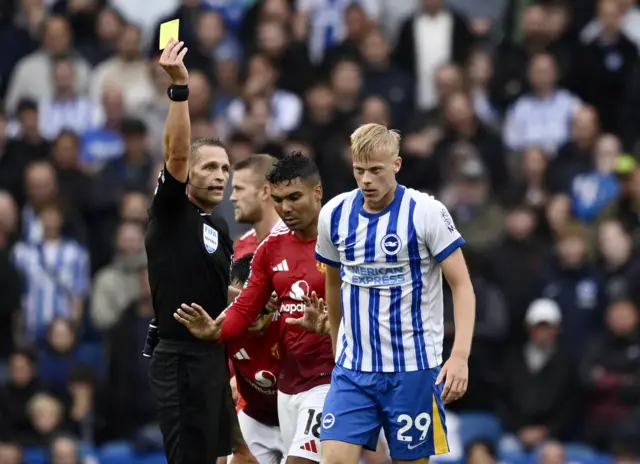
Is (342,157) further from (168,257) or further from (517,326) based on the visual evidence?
(168,257)

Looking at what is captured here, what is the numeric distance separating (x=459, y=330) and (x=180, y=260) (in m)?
1.70

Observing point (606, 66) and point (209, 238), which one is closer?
point (209, 238)

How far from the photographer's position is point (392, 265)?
27.7 feet

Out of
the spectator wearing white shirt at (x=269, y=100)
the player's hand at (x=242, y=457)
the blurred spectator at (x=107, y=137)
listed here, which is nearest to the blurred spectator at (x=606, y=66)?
the spectator wearing white shirt at (x=269, y=100)

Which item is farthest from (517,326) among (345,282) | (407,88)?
(345,282)

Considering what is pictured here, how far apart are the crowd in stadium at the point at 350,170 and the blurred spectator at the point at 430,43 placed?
0.03 metres

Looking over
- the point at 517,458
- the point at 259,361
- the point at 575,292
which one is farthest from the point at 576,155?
the point at 259,361

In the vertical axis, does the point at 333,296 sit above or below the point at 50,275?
below

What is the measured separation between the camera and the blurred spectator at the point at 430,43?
17.4 m

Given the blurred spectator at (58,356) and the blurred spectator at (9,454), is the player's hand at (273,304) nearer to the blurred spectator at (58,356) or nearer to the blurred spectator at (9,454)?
the blurred spectator at (9,454)

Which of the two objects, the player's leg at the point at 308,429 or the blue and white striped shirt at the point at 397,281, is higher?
the blue and white striped shirt at the point at 397,281

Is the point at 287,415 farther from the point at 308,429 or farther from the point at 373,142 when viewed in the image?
the point at 373,142

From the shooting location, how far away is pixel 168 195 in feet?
27.5

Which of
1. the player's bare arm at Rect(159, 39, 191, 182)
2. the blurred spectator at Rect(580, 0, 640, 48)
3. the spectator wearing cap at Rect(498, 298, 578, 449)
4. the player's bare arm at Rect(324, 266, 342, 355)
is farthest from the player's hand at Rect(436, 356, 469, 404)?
the blurred spectator at Rect(580, 0, 640, 48)
